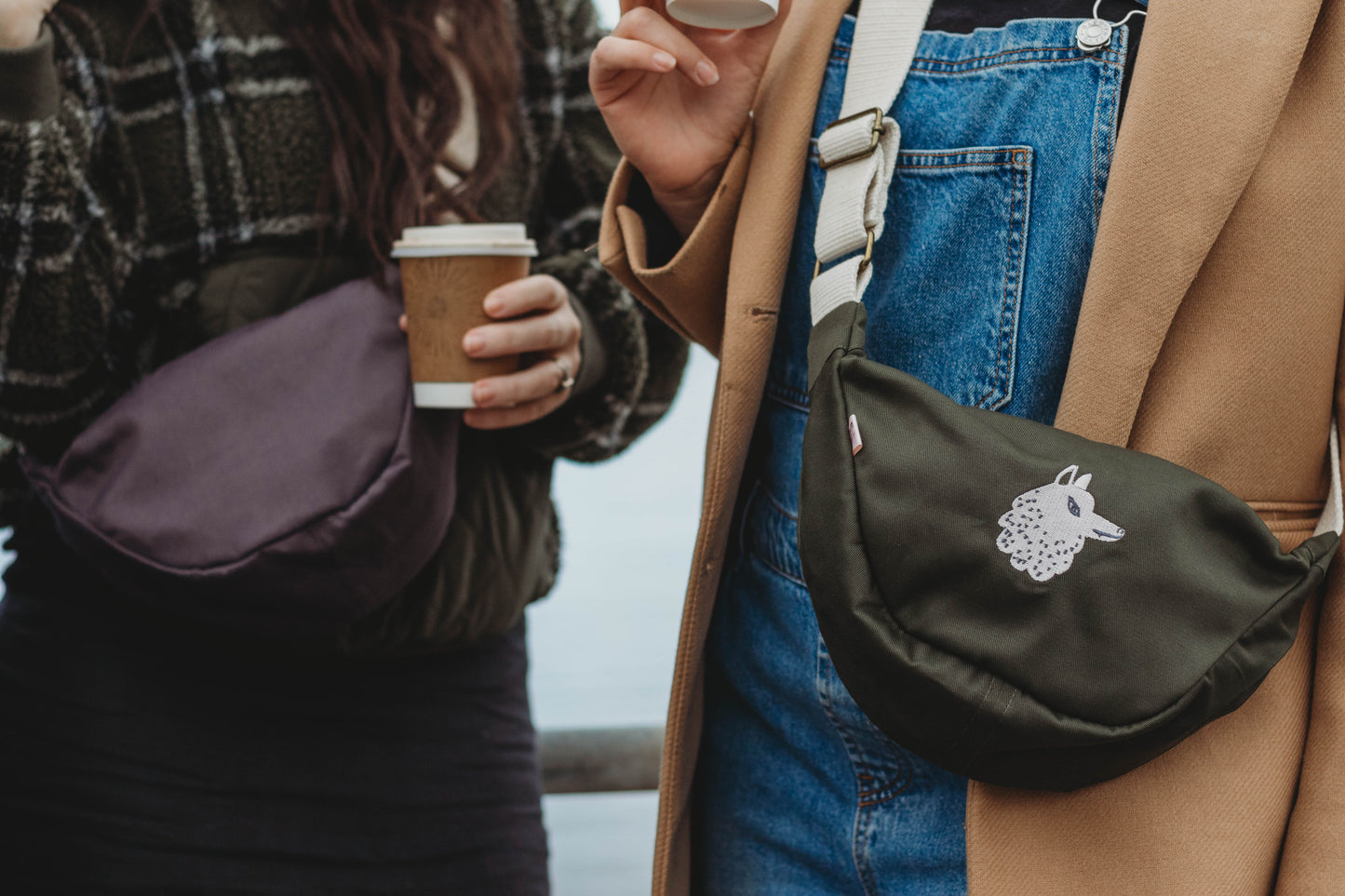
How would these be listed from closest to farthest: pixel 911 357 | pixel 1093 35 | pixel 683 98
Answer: pixel 1093 35
pixel 911 357
pixel 683 98

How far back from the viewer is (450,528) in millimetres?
1337

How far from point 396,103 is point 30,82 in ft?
1.25

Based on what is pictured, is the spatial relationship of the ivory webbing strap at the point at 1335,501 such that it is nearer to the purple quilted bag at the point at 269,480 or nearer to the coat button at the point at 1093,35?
the coat button at the point at 1093,35

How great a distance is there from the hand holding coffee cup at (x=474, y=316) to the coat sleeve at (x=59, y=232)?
0.34 meters

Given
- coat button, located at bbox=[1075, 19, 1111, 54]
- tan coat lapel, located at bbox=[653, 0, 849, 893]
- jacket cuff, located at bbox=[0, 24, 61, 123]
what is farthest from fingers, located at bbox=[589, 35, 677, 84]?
jacket cuff, located at bbox=[0, 24, 61, 123]

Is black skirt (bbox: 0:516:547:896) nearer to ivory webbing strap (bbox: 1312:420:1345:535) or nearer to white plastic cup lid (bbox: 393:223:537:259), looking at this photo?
white plastic cup lid (bbox: 393:223:537:259)

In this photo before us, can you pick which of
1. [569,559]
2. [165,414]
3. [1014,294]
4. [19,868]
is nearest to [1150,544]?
[1014,294]

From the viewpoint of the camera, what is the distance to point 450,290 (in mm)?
1161

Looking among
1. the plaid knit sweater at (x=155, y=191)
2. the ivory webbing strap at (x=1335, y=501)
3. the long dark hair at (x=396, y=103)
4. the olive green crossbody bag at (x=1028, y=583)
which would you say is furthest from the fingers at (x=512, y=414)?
the ivory webbing strap at (x=1335, y=501)

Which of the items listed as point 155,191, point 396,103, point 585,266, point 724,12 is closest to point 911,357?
point 724,12

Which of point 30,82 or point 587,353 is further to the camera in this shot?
point 587,353

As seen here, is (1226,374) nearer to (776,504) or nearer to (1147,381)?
(1147,381)

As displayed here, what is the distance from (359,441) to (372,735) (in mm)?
417

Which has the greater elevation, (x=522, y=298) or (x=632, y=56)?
(x=632, y=56)
